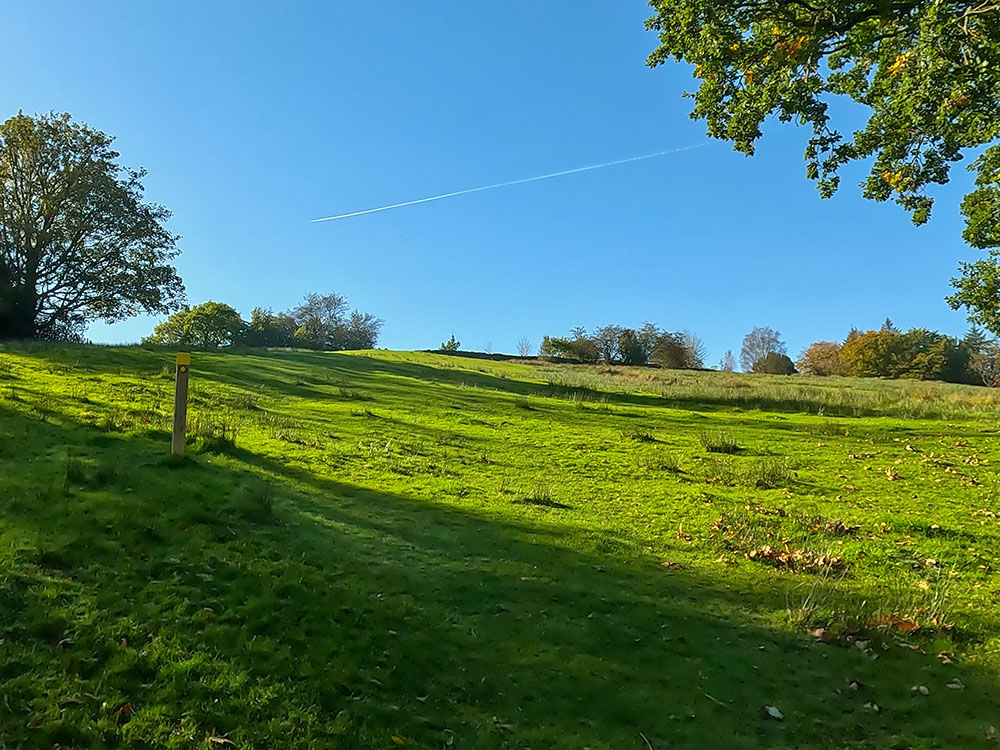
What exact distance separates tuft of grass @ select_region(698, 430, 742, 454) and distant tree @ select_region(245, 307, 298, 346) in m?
62.1

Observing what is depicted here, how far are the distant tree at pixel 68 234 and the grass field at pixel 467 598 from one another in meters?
29.1

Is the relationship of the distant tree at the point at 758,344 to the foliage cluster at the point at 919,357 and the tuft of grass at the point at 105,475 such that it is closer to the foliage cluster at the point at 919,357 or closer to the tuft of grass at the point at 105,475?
the foliage cluster at the point at 919,357

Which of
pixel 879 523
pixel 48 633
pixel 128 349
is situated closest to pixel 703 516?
pixel 879 523

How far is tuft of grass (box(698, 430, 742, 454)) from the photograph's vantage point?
15.2m

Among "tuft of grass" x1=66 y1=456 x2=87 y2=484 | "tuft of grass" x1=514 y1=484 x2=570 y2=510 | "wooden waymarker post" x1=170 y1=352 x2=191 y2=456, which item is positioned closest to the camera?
"tuft of grass" x1=66 y1=456 x2=87 y2=484

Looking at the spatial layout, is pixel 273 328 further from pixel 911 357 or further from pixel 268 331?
pixel 911 357

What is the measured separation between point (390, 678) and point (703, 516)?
21.0 ft

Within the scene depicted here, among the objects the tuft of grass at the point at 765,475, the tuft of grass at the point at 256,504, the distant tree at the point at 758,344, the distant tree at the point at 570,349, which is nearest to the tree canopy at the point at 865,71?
the tuft of grass at the point at 765,475

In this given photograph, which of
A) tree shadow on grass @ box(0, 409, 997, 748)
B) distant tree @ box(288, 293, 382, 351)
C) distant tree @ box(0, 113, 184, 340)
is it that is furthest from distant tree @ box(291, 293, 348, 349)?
tree shadow on grass @ box(0, 409, 997, 748)

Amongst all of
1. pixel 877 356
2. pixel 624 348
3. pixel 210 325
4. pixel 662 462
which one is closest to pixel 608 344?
pixel 624 348

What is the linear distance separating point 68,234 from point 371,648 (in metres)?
40.9

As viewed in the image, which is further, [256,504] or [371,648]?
[256,504]

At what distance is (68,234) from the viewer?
116 ft

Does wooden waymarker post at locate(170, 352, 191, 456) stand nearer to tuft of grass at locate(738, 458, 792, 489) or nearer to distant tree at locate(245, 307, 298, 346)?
tuft of grass at locate(738, 458, 792, 489)
